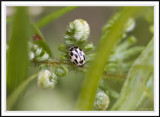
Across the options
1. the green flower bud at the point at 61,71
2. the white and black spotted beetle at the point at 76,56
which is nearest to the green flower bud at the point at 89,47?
the white and black spotted beetle at the point at 76,56

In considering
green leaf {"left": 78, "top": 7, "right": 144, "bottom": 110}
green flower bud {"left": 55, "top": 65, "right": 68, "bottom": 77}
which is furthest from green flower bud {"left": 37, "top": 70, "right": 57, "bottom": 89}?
green leaf {"left": 78, "top": 7, "right": 144, "bottom": 110}

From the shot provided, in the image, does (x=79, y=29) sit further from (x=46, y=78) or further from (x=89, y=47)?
(x=46, y=78)

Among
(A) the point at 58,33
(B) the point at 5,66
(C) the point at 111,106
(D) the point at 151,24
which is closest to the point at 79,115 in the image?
(C) the point at 111,106

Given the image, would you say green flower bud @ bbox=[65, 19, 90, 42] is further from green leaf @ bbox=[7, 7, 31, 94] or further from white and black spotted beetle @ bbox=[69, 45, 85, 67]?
green leaf @ bbox=[7, 7, 31, 94]

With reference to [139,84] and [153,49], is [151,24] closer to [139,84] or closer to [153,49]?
[153,49]

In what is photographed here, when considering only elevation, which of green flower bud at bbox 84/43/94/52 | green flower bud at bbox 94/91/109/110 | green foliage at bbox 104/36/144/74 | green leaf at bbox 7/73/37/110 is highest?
green flower bud at bbox 84/43/94/52

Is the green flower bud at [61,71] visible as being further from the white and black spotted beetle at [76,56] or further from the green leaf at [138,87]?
the green leaf at [138,87]
